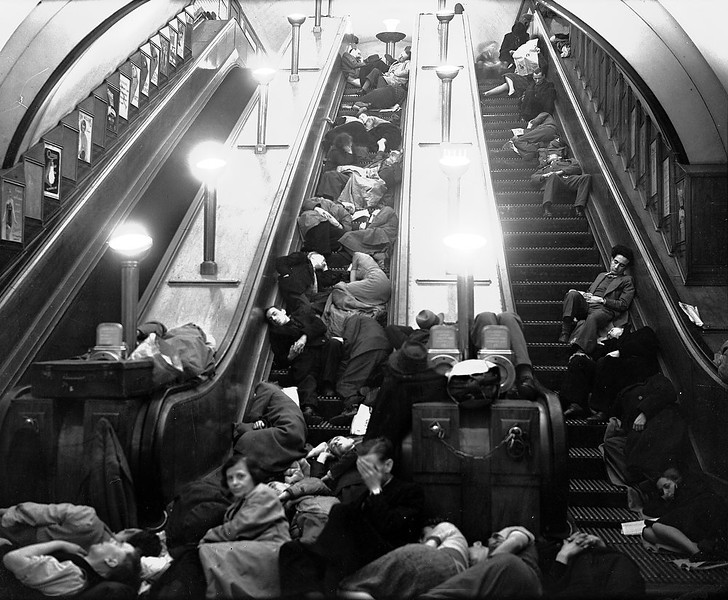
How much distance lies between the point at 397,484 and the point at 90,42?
112 inches

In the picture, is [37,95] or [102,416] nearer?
[102,416]

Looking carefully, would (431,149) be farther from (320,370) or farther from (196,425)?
(196,425)

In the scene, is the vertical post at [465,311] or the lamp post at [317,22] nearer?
the vertical post at [465,311]

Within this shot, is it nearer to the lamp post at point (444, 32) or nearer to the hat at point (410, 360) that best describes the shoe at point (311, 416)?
the hat at point (410, 360)

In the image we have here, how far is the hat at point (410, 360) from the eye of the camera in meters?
3.76

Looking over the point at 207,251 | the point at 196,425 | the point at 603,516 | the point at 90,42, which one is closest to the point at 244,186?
the point at 207,251

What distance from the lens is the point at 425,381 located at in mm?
3689

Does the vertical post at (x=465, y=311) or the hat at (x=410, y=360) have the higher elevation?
the vertical post at (x=465, y=311)

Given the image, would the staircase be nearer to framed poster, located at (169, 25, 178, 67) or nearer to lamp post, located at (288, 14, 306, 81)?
lamp post, located at (288, 14, 306, 81)

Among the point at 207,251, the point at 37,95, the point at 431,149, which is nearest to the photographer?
the point at 37,95

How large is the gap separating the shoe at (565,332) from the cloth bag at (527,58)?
5.29 m

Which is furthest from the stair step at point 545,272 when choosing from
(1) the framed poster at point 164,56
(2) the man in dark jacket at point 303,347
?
(1) the framed poster at point 164,56

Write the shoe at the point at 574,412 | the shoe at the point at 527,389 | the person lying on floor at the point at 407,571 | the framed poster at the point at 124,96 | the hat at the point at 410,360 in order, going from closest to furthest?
1. the person lying on floor at the point at 407,571
2. the hat at the point at 410,360
3. the shoe at the point at 527,389
4. the shoe at the point at 574,412
5. the framed poster at the point at 124,96

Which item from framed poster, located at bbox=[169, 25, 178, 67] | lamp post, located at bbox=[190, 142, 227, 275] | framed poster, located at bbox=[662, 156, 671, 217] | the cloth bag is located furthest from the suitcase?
the cloth bag
